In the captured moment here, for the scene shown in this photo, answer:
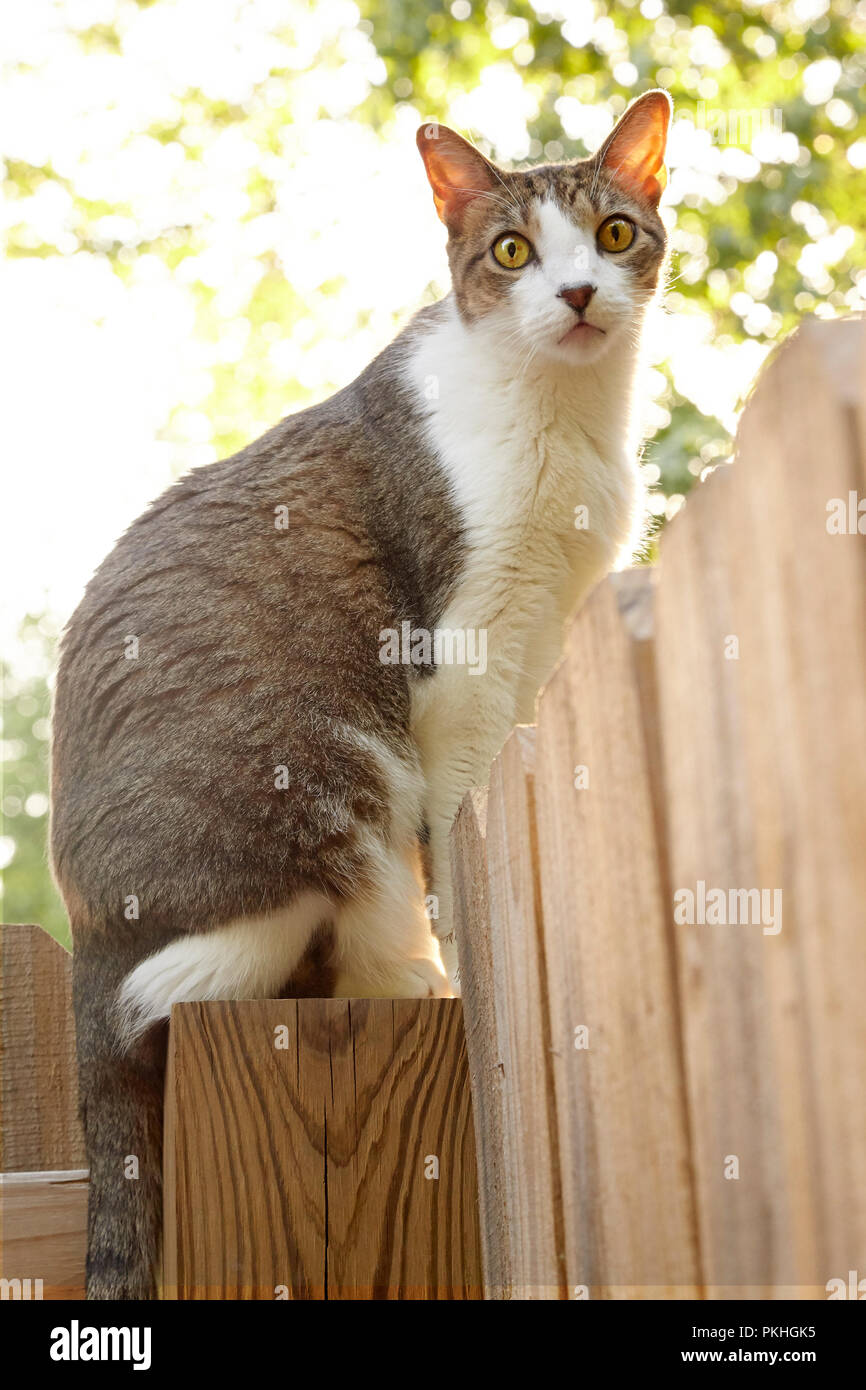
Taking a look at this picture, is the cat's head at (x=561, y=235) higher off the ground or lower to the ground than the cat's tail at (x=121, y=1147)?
higher

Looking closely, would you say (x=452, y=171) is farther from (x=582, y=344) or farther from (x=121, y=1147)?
(x=121, y=1147)

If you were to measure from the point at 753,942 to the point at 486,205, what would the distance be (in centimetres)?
263

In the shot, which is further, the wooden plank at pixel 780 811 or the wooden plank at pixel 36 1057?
the wooden plank at pixel 36 1057

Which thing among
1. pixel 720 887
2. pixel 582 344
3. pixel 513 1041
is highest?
pixel 582 344

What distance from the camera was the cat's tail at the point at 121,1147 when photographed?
6.75ft

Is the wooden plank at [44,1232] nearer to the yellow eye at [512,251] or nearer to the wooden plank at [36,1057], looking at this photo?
the wooden plank at [36,1057]

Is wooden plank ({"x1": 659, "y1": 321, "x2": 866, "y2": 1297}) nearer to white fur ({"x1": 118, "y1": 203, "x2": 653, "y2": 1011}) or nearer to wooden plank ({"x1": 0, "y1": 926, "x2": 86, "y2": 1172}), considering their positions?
white fur ({"x1": 118, "y1": 203, "x2": 653, "y2": 1011})

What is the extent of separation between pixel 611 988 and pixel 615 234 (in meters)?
2.32

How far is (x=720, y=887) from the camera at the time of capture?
2.89 ft

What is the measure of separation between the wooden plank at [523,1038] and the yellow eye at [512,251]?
1780 mm

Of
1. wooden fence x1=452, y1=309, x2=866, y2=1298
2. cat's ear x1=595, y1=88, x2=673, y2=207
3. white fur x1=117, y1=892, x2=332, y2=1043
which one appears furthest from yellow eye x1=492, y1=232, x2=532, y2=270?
wooden fence x1=452, y1=309, x2=866, y2=1298

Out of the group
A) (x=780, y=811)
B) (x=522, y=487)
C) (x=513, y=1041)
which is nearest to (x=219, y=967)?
(x=513, y=1041)

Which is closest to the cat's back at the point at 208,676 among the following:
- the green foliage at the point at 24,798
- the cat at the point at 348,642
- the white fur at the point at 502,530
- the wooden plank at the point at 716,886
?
the cat at the point at 348,642

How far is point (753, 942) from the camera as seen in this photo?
837mm
